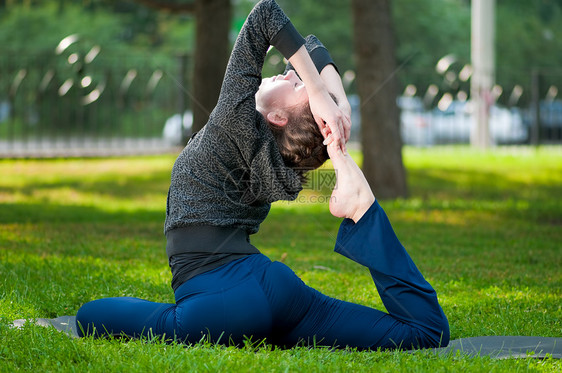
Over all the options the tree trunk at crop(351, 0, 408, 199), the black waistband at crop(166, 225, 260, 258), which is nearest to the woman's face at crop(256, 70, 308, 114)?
the black waistband at crop(166, 225, 260, 258)

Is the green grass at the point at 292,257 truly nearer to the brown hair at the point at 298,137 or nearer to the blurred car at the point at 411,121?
the brown hair at the point at 298,137

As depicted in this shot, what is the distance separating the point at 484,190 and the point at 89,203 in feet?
17.7

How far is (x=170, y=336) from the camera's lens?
Answer: 10.1 feet

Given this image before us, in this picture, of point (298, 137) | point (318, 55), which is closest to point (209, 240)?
point (298, 137)

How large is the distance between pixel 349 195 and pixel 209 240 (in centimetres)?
64

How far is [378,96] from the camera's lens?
29.1 feet

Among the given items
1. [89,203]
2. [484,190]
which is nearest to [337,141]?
[89,203]

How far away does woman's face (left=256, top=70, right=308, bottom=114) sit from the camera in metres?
3.15

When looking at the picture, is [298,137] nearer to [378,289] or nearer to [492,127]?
[378,289]

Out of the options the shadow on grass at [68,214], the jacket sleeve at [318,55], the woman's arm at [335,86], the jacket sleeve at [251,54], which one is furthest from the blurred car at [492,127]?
the jacket sleeve at [251,54]

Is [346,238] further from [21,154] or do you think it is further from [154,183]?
[21,154]

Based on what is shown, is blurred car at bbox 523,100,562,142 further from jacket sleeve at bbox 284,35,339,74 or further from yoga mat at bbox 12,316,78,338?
yoga mat at bbox 12,316,78,338

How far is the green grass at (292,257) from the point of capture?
290cm

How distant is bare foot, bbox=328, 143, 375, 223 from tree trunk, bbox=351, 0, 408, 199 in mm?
5765
